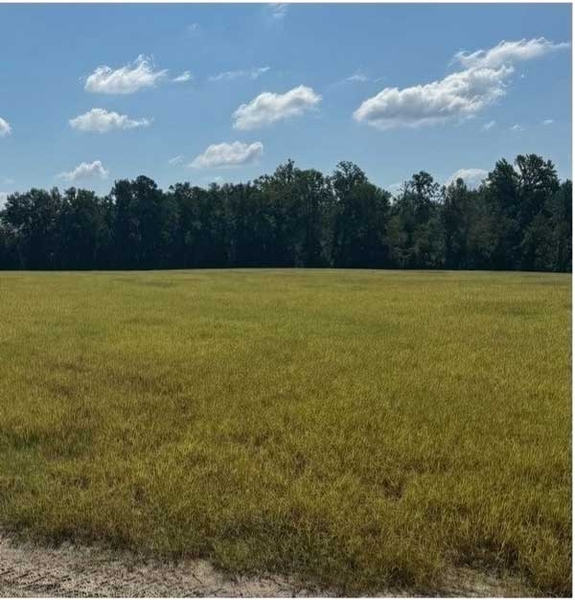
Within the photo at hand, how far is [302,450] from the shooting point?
16.5 ft

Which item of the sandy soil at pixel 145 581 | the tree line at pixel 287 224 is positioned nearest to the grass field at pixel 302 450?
the sandy soil at pixel 145 581

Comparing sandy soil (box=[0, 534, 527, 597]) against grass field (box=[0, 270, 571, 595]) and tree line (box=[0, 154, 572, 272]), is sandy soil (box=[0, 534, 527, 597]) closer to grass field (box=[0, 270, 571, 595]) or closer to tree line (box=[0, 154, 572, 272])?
grass field (box=[0, 270, 571, 595])

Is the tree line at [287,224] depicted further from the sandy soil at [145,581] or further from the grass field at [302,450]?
the sandy soil at [145,581]

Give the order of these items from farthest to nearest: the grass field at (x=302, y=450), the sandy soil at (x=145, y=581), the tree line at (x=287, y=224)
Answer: the tree line at (x=287, y=224) < the grass field at (x=302, y=450) < the sandy soil at (x=145, y=581)

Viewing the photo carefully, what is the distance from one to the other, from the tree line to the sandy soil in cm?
6581

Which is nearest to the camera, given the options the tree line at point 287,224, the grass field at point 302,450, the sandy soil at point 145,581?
the sandy soil at point 145,581

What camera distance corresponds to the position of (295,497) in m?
4.14

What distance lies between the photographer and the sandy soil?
10.7 feet

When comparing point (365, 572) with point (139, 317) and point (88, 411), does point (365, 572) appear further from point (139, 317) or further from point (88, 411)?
point (139, 317)

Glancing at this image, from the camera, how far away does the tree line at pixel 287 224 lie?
225 feet

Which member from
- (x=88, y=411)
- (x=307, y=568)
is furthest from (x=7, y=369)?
(x=307, y=568)

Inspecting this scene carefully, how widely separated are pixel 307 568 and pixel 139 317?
33.2ft

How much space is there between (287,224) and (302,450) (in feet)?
232

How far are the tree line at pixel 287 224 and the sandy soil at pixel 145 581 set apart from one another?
216ft
